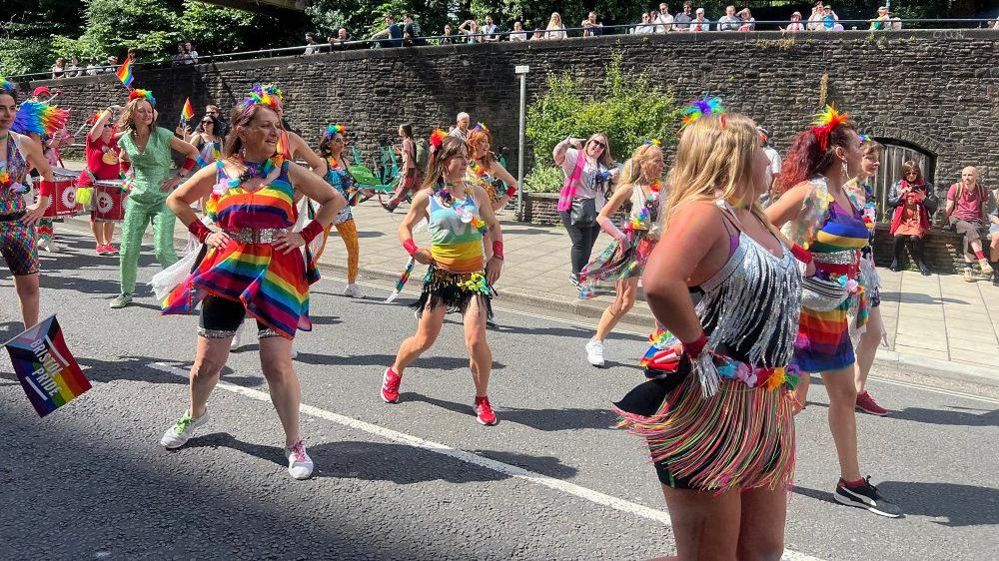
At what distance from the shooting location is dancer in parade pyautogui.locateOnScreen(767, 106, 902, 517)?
13.4 feet

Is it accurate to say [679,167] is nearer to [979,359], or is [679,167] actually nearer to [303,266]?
[303,266]

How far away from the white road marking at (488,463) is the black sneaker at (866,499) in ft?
2.16

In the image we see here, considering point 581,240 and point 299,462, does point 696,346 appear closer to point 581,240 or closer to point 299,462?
point 299,462

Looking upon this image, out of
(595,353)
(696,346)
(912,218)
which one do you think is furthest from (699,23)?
(696,346)

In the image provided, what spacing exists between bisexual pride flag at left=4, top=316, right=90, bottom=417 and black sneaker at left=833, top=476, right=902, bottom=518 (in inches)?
147

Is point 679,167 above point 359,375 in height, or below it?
above

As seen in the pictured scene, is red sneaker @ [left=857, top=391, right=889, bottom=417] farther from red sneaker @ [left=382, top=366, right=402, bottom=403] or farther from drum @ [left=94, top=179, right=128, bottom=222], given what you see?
drum @ [left=94, top=179, right=128, bottom=222]

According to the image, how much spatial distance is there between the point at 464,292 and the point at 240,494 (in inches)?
70.3

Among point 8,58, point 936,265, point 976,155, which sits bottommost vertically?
point 936,265

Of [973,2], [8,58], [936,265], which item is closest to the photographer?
[936,265]

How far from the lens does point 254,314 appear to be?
413 cm

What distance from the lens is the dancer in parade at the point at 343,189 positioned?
30.0 feet

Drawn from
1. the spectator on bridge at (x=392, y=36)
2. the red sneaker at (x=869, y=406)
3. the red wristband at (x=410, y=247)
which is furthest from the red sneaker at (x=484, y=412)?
the spectator on bridge at (x=392, y=36)

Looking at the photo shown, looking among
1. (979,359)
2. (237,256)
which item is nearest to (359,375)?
(237,256)
